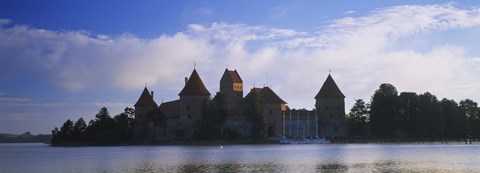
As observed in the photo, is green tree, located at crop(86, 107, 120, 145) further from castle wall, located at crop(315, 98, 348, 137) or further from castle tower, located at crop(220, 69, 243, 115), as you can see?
castle wall, located at crop(315, 98, 348, 137)

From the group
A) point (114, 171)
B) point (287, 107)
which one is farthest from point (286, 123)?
point (114, 171)

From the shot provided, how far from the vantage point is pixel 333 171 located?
969 inches

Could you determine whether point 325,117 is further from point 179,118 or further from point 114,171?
point 114,171

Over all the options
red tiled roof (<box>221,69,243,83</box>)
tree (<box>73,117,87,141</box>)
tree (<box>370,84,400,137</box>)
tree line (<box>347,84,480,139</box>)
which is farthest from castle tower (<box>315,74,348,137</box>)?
tree (<box>73,117,87,141</box>)

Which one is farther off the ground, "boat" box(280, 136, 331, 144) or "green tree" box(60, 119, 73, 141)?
"green tree" box(60, 119, 73, 141)

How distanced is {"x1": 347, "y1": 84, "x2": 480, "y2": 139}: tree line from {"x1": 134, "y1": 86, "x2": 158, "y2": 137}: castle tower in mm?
27763

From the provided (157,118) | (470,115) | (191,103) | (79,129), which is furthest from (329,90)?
(79,129)

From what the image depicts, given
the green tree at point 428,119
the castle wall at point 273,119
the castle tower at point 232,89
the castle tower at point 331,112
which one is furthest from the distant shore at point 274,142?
the castle tower at point 232,89

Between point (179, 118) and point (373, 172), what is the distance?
58.1m

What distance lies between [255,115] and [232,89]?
539 inches

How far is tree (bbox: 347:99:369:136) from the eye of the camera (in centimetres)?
8012

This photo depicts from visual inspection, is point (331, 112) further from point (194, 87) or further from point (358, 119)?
point (194, 87)

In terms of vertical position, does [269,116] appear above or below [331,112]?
below

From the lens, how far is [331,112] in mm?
79875
